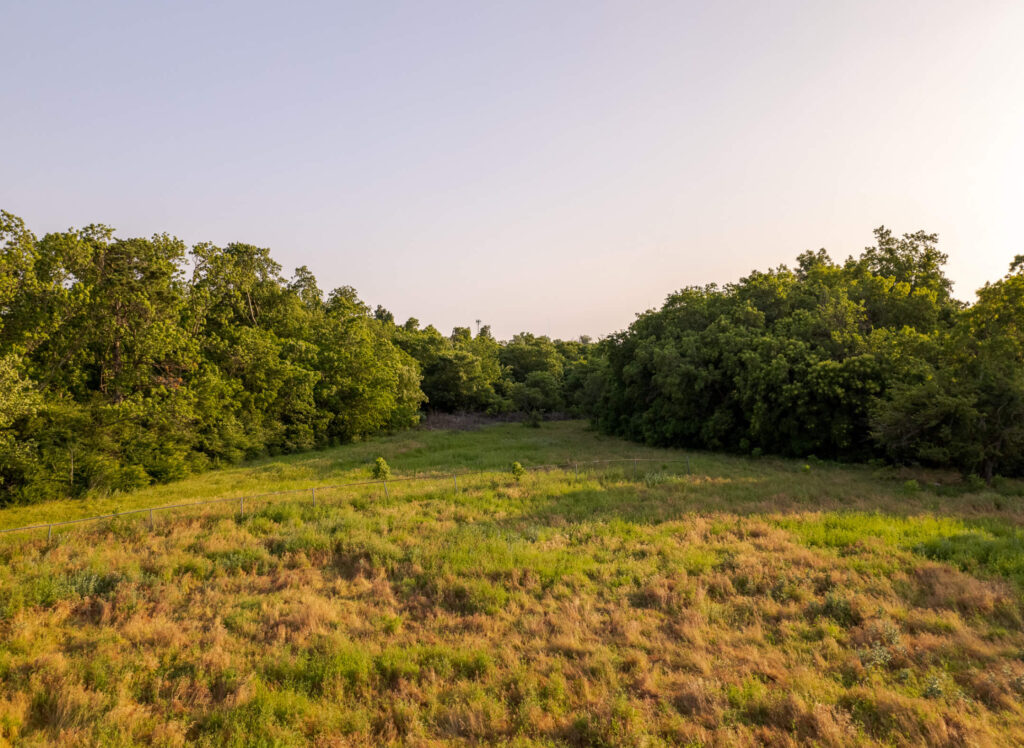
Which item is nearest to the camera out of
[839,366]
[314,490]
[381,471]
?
[314,490]

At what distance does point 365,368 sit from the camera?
1719 inches

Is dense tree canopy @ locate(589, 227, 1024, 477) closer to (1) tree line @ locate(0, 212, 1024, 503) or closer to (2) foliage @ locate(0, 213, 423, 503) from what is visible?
(1) tree line @ locate(0, 212, 1024, 503)

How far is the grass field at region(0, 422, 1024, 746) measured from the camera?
6.83m

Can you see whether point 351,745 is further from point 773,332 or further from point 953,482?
point 773,332

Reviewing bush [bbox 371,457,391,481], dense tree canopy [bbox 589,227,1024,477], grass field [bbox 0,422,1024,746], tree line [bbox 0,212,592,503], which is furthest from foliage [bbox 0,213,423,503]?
dense tree canopy [bbox 589,227,1024,477]

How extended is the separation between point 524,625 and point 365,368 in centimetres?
3728

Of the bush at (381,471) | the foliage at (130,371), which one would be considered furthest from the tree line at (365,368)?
the bush at (381,471)

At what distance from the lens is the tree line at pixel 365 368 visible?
21.3 m

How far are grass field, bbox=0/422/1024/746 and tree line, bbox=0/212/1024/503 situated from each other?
19.6ft

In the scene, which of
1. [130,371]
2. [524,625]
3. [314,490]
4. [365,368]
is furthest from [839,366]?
[130,371]

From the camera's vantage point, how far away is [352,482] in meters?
24.0

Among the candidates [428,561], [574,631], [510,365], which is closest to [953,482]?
[574,631]

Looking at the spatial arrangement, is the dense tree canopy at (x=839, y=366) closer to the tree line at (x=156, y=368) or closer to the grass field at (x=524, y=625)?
the grass field at (x=524, y=625)

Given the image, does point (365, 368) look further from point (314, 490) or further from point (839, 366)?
point (839, 366)
